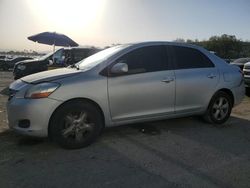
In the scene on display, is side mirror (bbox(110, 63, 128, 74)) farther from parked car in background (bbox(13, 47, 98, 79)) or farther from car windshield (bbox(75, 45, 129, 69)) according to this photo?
parked car in background (bbox(13, 47, 98, 79))

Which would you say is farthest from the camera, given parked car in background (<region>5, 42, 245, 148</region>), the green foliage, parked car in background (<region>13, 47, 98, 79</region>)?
the green foliage

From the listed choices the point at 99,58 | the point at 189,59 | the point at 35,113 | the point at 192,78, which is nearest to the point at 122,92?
the point at 99,58

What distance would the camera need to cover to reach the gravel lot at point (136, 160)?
12.5 feet

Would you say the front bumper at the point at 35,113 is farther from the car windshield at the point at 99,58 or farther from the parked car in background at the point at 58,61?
the parked car in background at the point at 58,61

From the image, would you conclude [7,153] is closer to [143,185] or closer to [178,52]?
[143,185]

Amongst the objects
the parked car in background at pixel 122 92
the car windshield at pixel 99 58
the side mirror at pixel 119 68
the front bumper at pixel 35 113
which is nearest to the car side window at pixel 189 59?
the parked car in background at pixel 122 92

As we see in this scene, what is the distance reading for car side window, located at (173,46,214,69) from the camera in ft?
19.7

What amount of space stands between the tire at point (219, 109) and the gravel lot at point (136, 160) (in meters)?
0.38

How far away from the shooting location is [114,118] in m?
5.22

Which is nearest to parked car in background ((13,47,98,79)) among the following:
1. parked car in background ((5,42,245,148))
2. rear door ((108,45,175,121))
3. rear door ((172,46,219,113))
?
parked car in background ((5,42,245,148))

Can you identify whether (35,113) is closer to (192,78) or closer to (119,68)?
(119,68)

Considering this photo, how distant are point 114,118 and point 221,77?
2.52 m

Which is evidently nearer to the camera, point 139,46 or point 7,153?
point 7,153

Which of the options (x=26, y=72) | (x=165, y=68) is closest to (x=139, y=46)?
(x=165, y=68)
